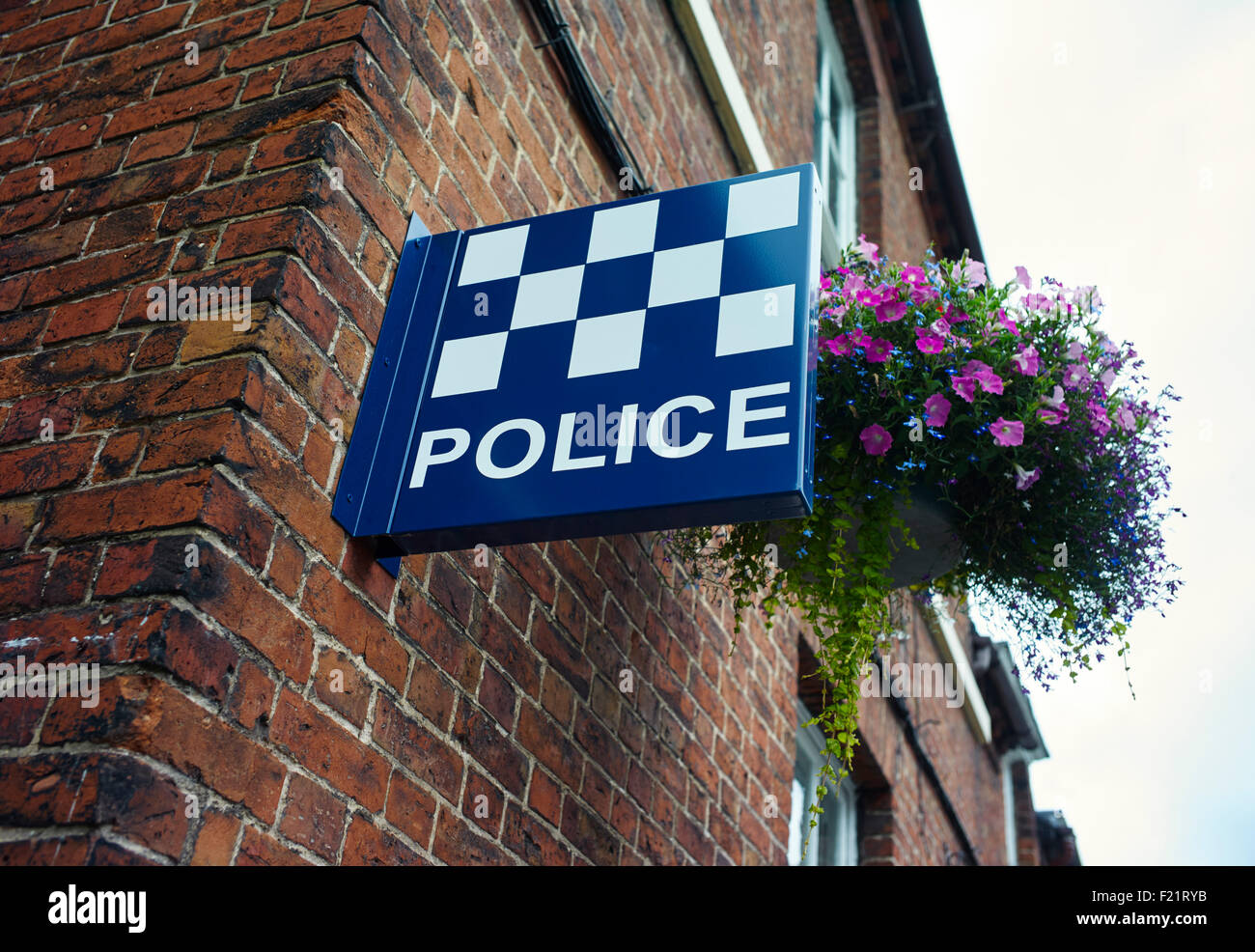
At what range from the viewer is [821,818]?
4680mm

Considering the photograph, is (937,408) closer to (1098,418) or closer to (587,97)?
(1098,418)

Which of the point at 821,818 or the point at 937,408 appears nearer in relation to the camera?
the point at 937,408

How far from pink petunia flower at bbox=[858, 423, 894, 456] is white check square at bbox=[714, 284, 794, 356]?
0.57 meters

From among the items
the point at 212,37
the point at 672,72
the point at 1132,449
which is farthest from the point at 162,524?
the point at 672,72

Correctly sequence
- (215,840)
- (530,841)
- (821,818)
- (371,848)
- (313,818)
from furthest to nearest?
1. (821,818)
2. (530,841)
3. (371,848)
4. (313,818)
5. (215,840)

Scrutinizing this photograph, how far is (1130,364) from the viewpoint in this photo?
7.75 feet

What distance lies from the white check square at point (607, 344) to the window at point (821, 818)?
104 inches

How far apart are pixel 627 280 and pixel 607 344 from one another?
156 millimetres

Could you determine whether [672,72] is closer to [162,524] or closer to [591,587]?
[591,587]

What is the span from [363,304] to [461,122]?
56 cm

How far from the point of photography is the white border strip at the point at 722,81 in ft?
11.1

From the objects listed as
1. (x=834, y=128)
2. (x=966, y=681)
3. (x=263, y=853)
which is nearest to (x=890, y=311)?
(x=263, y=853)

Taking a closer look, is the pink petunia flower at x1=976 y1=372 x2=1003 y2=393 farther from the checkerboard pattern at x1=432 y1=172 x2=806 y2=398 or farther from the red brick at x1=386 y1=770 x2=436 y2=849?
the red brick at x1=386 y1=770 x2=436 y2=849
